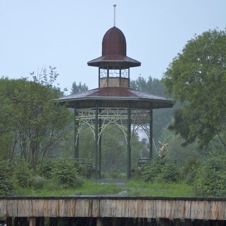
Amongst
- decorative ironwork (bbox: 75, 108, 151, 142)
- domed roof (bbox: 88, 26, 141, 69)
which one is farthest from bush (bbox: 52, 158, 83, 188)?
domed roof (bbox: 88, 26, 141, 69)

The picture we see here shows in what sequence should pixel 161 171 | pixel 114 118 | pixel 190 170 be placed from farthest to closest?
1. pixel 114 118
2. pixel 161 171
3. pixel 190 170

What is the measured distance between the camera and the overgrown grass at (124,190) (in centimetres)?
3932

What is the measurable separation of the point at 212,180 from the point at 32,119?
15604 millimetres

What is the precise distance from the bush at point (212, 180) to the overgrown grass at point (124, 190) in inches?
24.5

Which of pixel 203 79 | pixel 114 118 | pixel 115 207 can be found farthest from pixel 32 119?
pixel 115 207

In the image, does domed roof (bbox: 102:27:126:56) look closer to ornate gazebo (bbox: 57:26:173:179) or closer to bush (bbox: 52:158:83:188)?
ornate gazebo (bbox: 57:26:173:179)

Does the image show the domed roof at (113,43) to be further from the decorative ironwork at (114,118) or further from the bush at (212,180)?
the bush at (212,180)

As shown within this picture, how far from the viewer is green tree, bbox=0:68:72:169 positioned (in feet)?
165

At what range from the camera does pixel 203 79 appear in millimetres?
56344

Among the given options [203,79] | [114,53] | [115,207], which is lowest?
[115,207]

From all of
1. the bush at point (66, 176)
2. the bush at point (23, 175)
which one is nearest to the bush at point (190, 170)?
the bush at point (66, 176)

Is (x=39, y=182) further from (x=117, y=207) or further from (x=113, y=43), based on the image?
(x=113, y=43)

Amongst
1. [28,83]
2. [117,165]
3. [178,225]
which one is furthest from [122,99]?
[117,165]

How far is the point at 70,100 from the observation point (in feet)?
175
